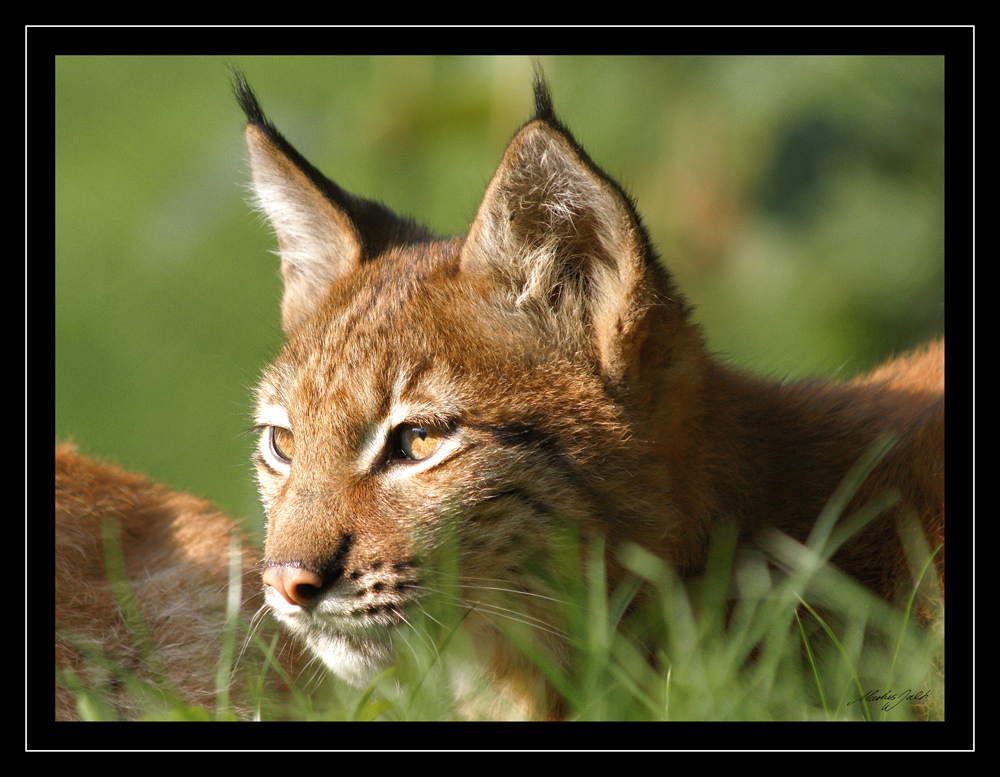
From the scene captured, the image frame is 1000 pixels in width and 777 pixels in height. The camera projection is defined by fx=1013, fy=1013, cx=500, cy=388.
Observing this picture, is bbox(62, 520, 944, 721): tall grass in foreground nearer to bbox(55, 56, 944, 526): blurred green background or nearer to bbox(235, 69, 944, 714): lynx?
bbox(235, 69, 944, 714): lynx

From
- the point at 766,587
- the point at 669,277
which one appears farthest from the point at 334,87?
the point at 766,587

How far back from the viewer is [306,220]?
456cm

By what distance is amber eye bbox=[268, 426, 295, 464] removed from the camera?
156 inches

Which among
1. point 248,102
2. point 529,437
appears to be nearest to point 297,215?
point 248,102

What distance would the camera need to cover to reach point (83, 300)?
430 inches

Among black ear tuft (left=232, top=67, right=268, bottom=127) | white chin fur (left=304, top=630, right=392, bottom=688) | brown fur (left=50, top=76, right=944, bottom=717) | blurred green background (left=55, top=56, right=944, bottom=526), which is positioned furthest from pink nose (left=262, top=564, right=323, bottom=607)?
black ear tuft (left=232, top=67, right=268, bottom=127)

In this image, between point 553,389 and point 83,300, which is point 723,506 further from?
point 83,300

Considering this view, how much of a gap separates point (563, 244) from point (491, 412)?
0.69m

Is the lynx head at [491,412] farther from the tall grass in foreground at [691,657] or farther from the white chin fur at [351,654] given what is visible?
the tall grass in foreground at [691,657]

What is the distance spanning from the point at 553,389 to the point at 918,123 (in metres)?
3.92

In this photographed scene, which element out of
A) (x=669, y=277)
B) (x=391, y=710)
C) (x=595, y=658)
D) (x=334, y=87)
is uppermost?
(x=334, y=87)

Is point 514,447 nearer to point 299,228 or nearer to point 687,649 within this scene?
point 687,649

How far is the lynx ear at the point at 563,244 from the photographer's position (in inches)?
132
